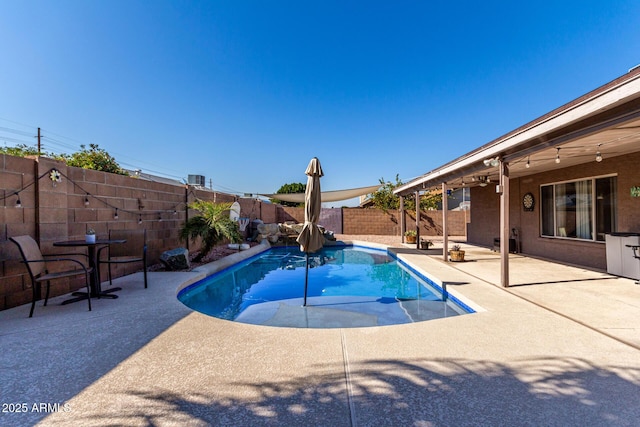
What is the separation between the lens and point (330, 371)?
239 centimetres

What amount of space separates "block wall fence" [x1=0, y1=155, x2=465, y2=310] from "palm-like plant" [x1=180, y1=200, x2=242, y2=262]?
0.69 m

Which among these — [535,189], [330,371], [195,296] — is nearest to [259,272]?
[195,296]

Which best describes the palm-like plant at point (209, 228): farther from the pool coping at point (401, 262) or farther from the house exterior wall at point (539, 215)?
the house exterior wall at point (539, 215)

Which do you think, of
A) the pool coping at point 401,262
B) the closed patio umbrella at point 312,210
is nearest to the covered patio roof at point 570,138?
the pool coping at point 401,262

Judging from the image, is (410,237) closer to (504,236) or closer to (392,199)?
(392,199)

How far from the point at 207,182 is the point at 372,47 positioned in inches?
797

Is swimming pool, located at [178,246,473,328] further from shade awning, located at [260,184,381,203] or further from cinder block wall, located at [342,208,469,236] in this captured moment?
shade awning, located at [260,184,381,203]

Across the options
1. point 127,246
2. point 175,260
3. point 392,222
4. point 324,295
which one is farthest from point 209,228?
point 392,222

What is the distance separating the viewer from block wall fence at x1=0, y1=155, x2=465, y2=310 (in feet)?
13.2

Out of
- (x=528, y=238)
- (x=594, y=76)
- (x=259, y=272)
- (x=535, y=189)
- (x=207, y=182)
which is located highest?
(x=594, y=76)

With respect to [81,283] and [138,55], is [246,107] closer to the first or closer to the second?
[138,55]

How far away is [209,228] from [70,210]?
3.14m

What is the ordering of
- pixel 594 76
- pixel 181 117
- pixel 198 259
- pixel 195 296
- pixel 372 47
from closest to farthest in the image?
pixel 195 296
pixel 198 259
pixel 594 76
pixel 372 47
pixel 181 117

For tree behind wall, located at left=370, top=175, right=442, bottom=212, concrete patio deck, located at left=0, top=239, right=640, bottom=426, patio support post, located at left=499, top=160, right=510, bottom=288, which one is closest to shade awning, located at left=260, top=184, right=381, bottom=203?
tree behind wall, located at left=370, top=175, right=442, bottom=212
